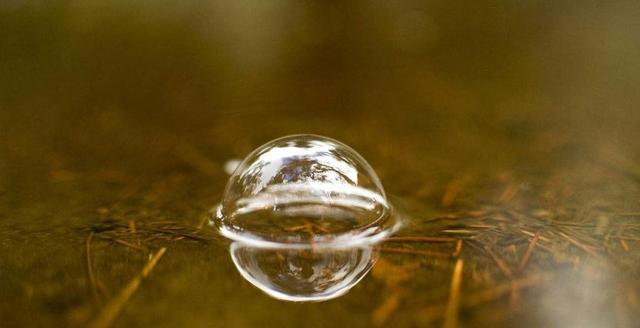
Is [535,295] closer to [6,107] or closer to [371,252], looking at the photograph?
[371,252]

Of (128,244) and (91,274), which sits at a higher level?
(128,244)

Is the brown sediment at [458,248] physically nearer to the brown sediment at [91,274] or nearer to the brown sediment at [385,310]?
the brown sediment at [385,310]

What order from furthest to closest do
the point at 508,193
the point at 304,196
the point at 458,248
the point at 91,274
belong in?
the point at 508,193 < the point at 304,196 < the point at 458,248 < the point at 91,274

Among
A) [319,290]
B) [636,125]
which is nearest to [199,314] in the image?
[319,290]

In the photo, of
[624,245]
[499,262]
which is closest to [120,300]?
[499,262]

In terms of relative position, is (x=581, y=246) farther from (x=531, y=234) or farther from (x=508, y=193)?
(x=508, y=193)

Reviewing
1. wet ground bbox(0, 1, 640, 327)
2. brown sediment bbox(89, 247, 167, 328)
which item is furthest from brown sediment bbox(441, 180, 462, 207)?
brown sediment bbox(89, 247, 167, 328)
